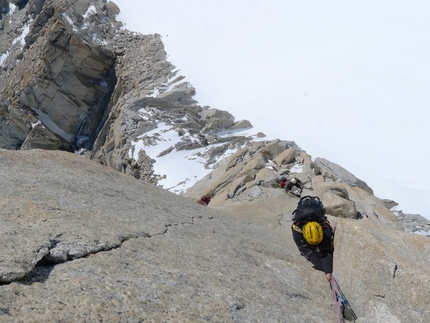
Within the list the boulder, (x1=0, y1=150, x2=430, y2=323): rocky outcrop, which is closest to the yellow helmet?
(x1=0, y1=150, x2=430, y2=323): rocky outcrop

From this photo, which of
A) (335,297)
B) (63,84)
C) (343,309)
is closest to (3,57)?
(63,84)

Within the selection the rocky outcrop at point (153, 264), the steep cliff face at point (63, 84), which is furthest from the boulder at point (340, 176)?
the steep cliff face at point (63, 84)

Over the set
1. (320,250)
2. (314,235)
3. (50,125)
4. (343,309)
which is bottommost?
(50,125)

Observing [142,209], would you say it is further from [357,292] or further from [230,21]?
[230,21]

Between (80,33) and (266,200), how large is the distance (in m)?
36.6

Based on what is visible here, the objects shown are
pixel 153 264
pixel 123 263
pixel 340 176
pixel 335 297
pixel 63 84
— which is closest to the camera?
pixel 123 263

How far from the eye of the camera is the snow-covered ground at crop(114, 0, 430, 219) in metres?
24.1

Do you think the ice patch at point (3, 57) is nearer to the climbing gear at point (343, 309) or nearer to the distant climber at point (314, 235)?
the distant climber at point (314, 235)

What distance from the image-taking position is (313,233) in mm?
7305

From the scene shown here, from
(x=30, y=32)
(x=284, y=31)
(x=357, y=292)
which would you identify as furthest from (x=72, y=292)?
(x=30, y=32)

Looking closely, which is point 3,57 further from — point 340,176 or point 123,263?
point 123,263

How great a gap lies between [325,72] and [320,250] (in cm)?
2865

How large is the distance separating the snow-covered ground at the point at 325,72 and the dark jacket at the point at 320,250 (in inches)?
471

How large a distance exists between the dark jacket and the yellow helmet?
186 mm
